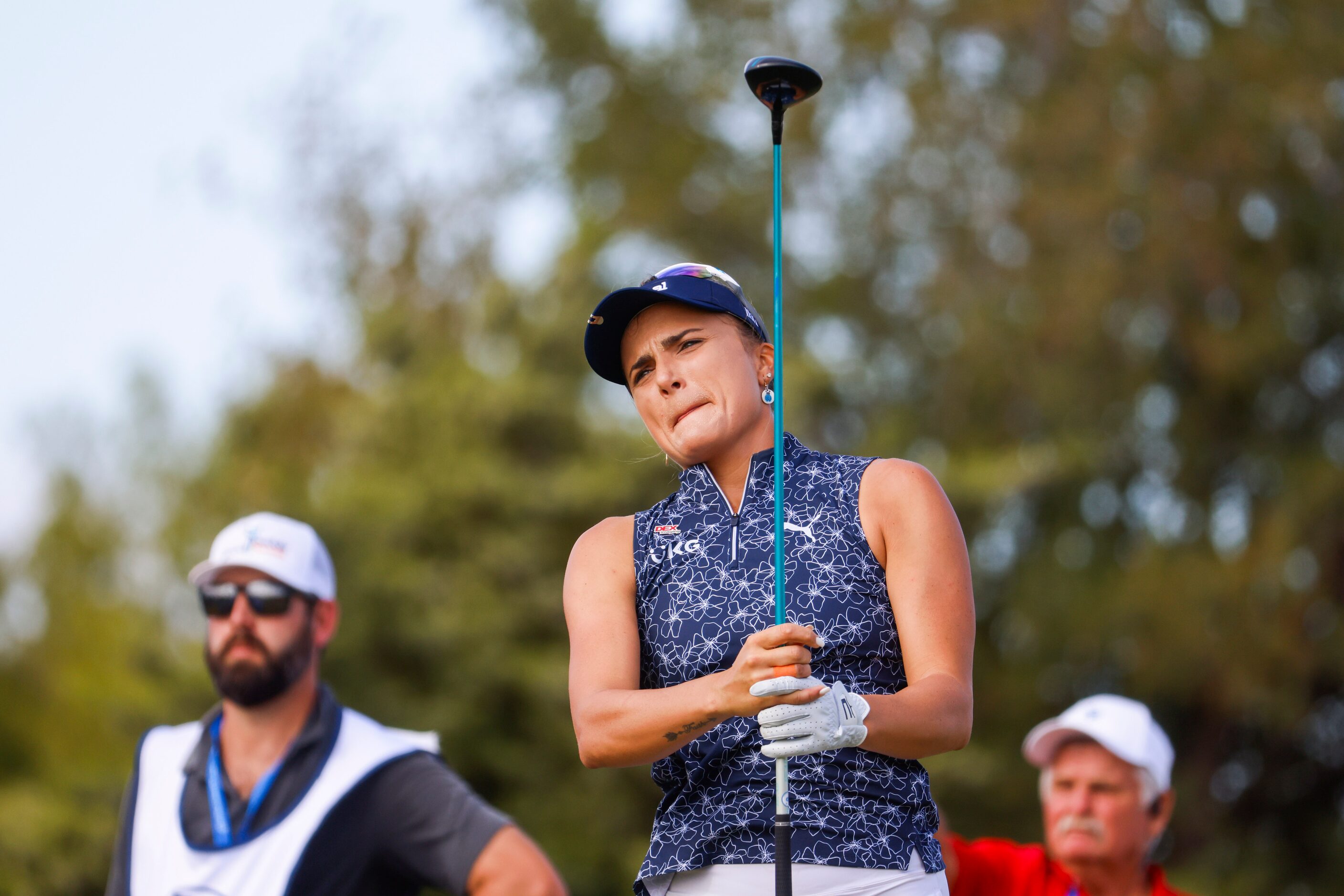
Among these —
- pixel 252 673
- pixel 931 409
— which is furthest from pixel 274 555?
pixel 931 409

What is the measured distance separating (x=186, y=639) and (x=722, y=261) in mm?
7279

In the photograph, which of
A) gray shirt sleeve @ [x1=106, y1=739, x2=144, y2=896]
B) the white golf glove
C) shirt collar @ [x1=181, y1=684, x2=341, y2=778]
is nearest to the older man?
shirt collar @ [x1=181, y1=684, x2=341, y2=778]

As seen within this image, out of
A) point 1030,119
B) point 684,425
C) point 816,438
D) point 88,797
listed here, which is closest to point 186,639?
point 88,797

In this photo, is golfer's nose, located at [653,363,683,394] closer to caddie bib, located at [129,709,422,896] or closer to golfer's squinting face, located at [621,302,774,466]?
golfer's squinting face, located at [621,302,774,466]

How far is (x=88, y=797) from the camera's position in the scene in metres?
11.8

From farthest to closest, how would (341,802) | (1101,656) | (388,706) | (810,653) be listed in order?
(1101,656) → (388,706) → (341,802) → (810,653)

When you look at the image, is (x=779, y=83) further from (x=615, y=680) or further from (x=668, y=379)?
(x=615, y=680)

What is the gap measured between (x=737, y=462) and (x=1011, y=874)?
2.34 metres

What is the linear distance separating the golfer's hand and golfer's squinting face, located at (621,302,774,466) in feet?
1.62

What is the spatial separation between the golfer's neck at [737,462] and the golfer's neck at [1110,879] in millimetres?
2428

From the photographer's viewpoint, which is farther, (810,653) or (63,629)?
(63,629)

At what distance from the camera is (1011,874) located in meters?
4.34

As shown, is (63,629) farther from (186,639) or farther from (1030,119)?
(1030,119)

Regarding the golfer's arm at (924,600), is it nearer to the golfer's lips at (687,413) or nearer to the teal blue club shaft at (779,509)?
the teal blue club shaft at (779,509)
